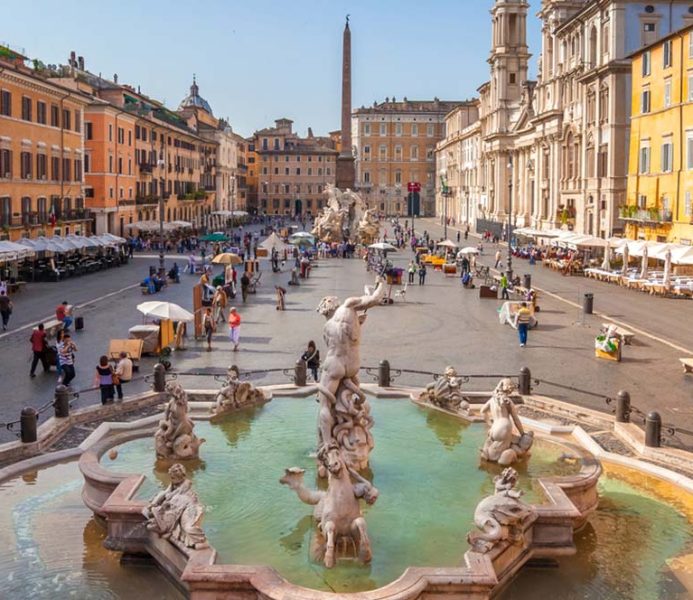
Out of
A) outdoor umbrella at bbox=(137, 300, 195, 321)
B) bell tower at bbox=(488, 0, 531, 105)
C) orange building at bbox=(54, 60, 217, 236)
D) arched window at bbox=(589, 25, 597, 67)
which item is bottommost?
outdoor umbrella at bbox=(137, 300, 195, 321)

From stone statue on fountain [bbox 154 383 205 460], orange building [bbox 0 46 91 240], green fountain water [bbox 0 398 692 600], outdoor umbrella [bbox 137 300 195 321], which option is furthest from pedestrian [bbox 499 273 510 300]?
stone statue on fountain [bbox 154 383 205 460]

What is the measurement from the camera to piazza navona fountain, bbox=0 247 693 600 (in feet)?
30.2

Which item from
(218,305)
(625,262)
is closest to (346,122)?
(625,262)

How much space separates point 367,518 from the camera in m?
10.5

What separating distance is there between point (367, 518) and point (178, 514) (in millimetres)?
2219

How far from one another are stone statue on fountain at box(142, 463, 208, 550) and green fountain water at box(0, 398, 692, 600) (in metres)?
0.44

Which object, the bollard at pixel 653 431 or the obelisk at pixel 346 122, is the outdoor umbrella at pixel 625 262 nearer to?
the bollard at pixel 653 431

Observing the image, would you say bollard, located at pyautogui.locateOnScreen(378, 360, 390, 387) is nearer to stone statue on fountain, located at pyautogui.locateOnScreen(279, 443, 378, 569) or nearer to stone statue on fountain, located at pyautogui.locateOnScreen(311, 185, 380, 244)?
stone statue on fountain, located at pyautogui.locateOnScreen(279, 443, 378, 569)

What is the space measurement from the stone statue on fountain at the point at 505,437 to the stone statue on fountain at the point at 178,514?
4559 millimetres

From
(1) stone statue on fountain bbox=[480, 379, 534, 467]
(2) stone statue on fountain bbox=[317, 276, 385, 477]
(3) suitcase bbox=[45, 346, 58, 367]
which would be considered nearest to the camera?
(2) stone statue on fountain bbox=[317, 276, 385, 477]

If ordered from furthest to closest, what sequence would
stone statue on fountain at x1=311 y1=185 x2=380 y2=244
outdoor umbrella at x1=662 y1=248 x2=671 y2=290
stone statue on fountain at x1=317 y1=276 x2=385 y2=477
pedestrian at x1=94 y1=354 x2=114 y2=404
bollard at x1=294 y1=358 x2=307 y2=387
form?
stone statue on fountain at x1=311 y1=185 x2=380 y2=244
outdoor umbrella at x1=662 y1=248 x2=671 y2=290
bollard at x1=294 y1=358 x2=307 y2=387
pedestrian at x1=94 y1=354 x2=114 y2=404
stone statue on fountain at x1=317 y1=276 x2=385 y2=477

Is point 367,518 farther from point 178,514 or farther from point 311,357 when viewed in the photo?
point 311,357

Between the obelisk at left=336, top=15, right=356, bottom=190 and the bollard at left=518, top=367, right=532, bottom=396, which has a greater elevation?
the obelisk at left=336, top=15, right=356, bottom=190

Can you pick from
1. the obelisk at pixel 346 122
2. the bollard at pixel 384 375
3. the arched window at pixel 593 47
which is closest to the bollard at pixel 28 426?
the bollard at pixel 384 375
